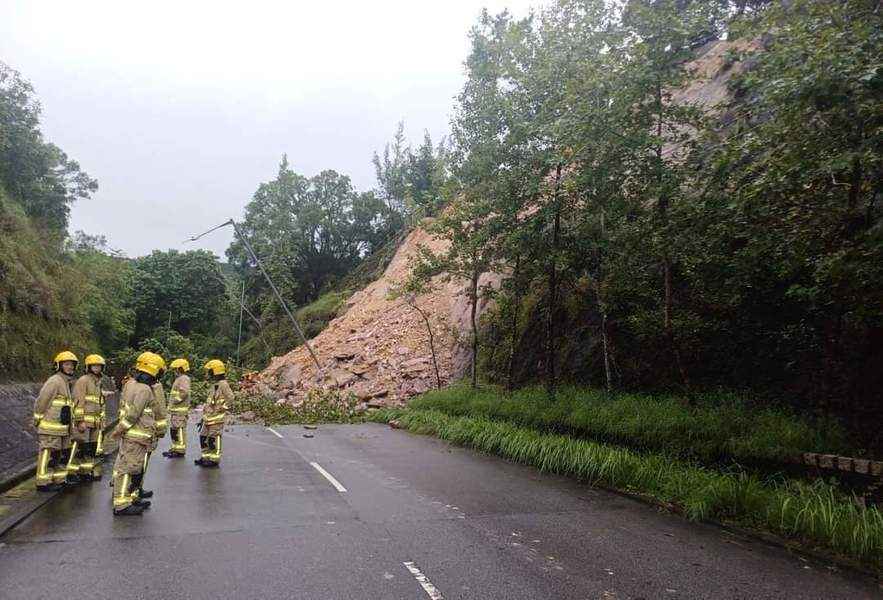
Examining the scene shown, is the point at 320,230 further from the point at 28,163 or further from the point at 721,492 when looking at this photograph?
the point at 721,492

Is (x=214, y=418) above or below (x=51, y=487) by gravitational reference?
above

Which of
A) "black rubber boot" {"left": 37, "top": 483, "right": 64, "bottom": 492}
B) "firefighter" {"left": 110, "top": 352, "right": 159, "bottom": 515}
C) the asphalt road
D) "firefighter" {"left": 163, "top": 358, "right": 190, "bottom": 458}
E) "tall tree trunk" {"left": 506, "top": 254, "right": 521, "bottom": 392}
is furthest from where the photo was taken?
"tall tree trunk" {"left": 506, "top": 254, "right": 521, "bottom": 392}

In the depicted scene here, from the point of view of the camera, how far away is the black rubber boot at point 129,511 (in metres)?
6.96

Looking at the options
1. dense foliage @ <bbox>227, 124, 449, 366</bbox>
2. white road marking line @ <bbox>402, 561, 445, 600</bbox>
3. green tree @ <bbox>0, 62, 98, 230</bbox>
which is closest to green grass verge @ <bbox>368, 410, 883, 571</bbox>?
white road marking line @ <bbox>402, 561, 445, 600</bbox>

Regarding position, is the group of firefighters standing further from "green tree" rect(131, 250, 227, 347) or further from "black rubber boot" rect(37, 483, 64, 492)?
"green tree" rect(131, 250, 227, 347)

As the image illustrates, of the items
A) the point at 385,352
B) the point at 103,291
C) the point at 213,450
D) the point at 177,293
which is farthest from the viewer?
the point at 177,293

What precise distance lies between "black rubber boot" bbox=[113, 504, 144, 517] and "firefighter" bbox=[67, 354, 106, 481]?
7.52 ft

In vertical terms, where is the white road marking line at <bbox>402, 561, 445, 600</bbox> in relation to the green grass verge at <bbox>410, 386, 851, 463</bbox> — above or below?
below

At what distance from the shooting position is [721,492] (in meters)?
7.22

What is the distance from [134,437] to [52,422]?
1.74 m

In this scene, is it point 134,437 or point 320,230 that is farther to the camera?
point 320,230

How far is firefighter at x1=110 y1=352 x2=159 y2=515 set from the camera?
7012 millimetres

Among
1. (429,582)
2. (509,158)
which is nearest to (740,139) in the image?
(509,158)

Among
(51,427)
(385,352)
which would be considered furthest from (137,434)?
(385,352)
